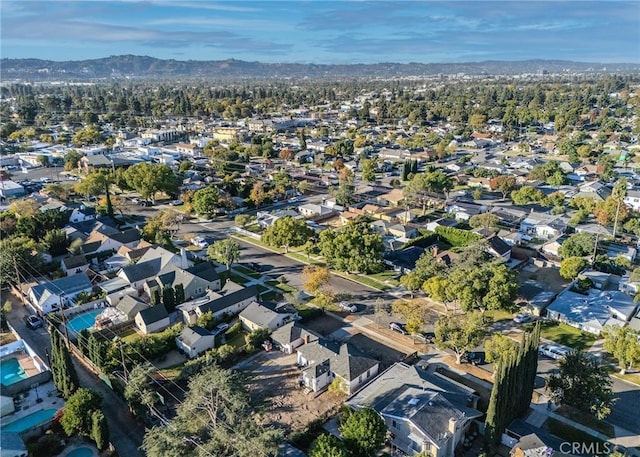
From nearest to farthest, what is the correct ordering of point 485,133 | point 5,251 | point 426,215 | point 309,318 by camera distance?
point 309,318
point 5,251
point 426,215
point 485,133

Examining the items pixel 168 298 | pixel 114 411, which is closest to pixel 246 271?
pixel 168 298

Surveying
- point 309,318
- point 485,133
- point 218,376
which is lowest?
point 309,318

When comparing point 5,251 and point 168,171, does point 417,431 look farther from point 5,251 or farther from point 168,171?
point 168,171

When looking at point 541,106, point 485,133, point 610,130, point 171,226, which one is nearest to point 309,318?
point 171,226

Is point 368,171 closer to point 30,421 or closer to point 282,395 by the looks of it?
point 282,395

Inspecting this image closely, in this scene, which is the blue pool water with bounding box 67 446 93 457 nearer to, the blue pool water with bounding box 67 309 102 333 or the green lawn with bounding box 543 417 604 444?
the blue pool water with bounding box 67 309 102 333

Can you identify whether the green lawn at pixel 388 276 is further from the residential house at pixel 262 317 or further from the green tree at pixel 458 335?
the green tree at pixel 458 335

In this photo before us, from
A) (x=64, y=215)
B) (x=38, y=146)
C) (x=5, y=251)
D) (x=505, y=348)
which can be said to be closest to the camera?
(x=505, y=348)
